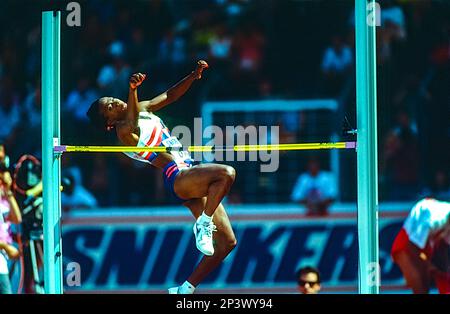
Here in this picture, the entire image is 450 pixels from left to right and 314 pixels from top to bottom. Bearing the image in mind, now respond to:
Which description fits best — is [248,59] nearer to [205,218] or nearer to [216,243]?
[216,243]

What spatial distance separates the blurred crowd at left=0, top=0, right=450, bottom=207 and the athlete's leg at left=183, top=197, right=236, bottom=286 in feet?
6.62

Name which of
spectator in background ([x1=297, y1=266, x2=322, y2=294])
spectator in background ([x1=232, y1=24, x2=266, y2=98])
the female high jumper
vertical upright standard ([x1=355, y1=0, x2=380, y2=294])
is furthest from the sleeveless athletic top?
spectator in background ([x1=232, y1=24, x2=266, y2=98])

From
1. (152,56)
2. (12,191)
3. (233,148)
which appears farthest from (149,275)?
(233,148)

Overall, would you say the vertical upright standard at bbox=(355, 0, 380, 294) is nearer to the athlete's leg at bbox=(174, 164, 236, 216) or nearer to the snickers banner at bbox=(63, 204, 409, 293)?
the athlete's leg at bbox=(174, 164, 236, 216)

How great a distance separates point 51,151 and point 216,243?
1368 millimetres

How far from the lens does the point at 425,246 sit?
909 centimetres

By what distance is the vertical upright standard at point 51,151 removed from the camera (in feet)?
24.7

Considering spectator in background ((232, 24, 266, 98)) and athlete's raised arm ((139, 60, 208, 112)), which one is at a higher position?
spectator in background ((232, 24, 266, 98))

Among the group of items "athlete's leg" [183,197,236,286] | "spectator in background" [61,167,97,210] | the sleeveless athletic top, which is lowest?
"athlete's leg" [183,197,236,286]

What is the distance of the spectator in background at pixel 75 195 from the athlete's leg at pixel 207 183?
216cm

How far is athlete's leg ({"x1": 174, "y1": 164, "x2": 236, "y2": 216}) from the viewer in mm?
7582

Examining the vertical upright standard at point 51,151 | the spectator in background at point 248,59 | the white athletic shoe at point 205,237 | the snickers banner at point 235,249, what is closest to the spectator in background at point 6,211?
the snickers banner at point 235,249
